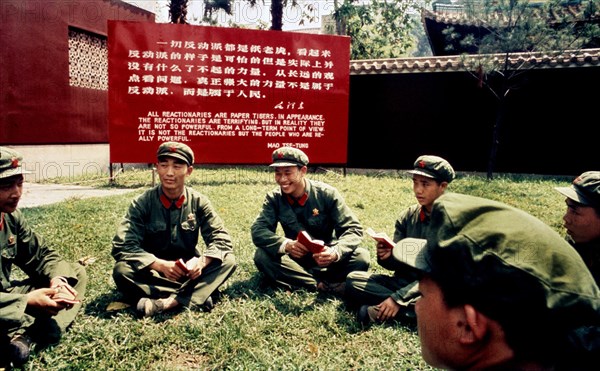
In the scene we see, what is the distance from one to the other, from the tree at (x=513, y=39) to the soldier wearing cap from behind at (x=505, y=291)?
9596mm

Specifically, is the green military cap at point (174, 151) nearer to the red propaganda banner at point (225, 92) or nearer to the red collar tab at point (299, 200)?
the red collar tab at point (299, 200)

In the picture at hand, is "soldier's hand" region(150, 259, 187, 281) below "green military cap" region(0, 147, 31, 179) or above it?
below

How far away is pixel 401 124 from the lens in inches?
449

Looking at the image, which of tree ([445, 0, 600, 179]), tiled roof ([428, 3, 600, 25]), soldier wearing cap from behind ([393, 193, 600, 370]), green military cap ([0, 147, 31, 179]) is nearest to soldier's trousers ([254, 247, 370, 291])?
green military cap ([0, 147, 31, 179])

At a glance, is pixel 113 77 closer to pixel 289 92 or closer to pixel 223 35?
pixel 223 35

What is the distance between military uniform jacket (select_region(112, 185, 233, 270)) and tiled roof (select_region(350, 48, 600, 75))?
803cm

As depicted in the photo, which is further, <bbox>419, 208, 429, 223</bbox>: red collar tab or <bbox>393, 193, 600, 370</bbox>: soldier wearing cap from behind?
<bbox>419, 208, 429, 223</bbox>: red collar tab

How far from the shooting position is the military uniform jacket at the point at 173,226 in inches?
145

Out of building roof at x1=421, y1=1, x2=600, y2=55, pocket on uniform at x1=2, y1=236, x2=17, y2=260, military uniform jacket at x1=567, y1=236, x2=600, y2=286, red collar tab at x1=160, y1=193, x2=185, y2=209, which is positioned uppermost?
building roof at x1=421, y1=1, x2=600, y2=55

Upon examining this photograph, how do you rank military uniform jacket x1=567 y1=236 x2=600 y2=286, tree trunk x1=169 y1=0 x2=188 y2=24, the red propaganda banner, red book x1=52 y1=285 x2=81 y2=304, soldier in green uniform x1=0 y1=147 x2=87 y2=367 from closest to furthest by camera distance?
1. soldier in green uniform x1=0 y1=147 x2=87 y2=367
2. red book x1=52 y1=285 x2=81 y2=304
3. military uniform jacket x1=567 y1=236 x2=600 y2=286
4. the red propaganda banner
5. tree trunk x1=169 y1=0 x2=188 y2=24

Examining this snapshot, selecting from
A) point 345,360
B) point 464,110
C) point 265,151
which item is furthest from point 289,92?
point 345,360

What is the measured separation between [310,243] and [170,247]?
1214mm

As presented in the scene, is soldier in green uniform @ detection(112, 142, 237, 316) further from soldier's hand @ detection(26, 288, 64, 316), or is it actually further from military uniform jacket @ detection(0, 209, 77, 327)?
soldier's hand @ detection(26, 288, 64, 316)

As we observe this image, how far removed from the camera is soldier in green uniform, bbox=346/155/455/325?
324cm
